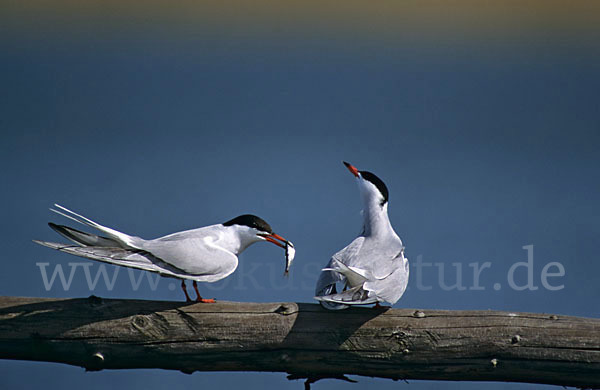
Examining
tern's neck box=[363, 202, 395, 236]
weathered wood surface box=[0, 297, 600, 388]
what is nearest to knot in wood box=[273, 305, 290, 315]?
weathered wood surface box=[0, 297, 600, 388]

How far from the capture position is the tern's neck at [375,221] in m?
2.76

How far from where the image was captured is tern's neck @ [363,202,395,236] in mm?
2755

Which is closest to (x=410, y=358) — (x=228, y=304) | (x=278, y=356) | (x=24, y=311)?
(x=278, y=356)

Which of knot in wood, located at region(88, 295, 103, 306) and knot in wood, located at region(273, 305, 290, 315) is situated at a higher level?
knot in wood, located at region(273, 305, 290, 315)

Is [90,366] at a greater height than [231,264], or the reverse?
[231,264]

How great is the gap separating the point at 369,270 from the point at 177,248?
0.68 m

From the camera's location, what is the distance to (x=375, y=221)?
9.19 feet

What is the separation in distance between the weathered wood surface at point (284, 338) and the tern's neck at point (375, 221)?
0.55 m

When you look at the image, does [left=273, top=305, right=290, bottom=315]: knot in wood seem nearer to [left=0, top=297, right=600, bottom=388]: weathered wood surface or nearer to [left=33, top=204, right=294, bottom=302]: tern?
[left=0, top=297, right=600, bottom=388]: weathered wood surface

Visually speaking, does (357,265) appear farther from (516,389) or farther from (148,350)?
(516,389)

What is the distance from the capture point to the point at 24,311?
2258mm

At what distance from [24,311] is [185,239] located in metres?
0.59

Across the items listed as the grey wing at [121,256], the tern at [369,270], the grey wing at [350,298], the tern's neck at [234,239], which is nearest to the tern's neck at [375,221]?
the tern at [369,270]

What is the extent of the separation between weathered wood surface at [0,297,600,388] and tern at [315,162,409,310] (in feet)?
0.30
